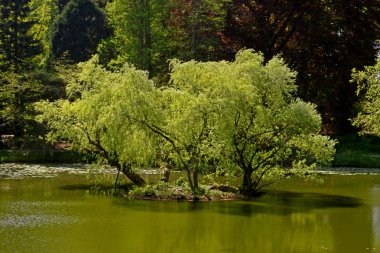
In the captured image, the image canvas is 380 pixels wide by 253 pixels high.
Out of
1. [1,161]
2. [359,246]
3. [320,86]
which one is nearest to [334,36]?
[320,86]

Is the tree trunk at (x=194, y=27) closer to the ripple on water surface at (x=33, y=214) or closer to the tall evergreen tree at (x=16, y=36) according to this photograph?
the tall evergreen tree at (x=16, y=36)

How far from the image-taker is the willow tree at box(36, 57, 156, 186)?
2625cm

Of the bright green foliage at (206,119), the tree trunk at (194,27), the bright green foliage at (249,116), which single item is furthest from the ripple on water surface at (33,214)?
the tree trunk at (194,27)

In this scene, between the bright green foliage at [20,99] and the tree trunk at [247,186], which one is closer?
the tree trunk at [247,186]

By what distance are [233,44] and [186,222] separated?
101ft

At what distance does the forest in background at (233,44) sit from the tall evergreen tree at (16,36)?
10 centimetres

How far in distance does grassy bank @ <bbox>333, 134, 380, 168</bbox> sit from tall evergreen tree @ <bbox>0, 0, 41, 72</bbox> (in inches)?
1193

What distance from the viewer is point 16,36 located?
57.8m

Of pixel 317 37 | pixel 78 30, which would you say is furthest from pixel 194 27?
pixel 78 30

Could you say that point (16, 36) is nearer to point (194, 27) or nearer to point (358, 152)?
point (194, 27)

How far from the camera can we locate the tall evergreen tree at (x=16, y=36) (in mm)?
56309

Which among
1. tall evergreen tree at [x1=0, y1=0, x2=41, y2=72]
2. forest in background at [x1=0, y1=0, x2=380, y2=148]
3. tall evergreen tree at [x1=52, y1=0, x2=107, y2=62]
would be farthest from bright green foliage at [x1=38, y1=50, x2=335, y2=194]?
tall evergreen tree at [x1=52, y1=0, x2=107, y2=62]

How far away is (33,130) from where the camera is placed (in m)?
44.0

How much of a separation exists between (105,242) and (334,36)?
37.9 meters
